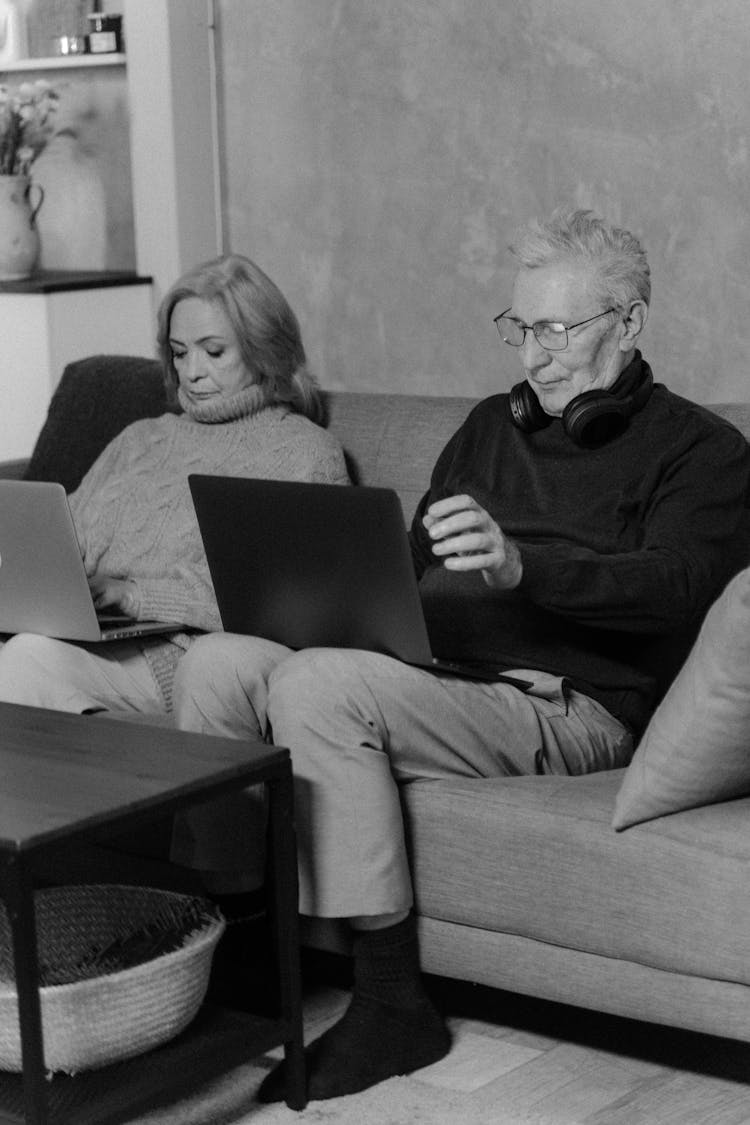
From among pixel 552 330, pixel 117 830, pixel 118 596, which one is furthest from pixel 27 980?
pixel 552 330

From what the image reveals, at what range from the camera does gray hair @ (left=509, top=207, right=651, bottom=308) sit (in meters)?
2.50

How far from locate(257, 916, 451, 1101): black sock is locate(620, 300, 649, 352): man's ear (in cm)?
90

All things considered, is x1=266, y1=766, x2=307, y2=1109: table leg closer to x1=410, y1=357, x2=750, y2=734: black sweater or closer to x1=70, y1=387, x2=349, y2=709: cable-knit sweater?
x1=410, y1=357, x2=750, y2=734: black sweater

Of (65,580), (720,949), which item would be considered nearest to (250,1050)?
(720,949)

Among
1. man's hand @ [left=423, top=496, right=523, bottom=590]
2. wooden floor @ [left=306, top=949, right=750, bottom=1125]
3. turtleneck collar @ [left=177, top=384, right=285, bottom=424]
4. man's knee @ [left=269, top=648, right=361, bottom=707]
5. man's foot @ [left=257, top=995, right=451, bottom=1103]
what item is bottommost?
wooden floor @ [left=306, top=949, right=750, bottom=1125]

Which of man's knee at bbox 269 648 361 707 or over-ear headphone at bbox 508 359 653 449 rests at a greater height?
over-ear headphone at bbox 508 359 653 449

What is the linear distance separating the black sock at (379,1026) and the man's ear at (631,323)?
2.94ft

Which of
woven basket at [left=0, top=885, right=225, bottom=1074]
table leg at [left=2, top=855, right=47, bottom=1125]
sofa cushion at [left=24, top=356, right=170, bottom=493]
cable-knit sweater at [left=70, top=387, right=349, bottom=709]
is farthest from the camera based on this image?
sofa cushion at [left=24, top=356, right=170, bottom=493]

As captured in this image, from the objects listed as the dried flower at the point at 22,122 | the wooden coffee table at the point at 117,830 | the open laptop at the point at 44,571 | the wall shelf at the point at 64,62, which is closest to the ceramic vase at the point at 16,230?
the dried flower at the point at 22,122

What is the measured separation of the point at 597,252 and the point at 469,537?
59cm

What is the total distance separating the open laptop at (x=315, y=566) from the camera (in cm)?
215

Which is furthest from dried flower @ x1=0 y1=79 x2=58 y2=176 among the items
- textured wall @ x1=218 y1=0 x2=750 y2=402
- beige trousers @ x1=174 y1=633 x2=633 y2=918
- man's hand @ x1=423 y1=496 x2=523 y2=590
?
man's hand @ x1=423 y1=496 x2=523 y2=590

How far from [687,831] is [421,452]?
1.05 metres

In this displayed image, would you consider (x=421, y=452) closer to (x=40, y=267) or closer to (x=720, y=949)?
(x=720, y=949)
